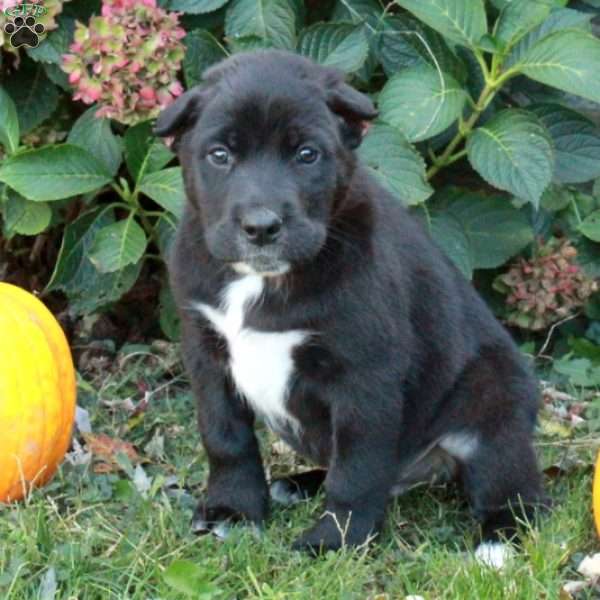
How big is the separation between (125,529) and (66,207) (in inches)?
78.3

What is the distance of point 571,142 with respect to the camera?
199 inches

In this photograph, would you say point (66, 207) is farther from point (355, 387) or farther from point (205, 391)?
point (355, 387)

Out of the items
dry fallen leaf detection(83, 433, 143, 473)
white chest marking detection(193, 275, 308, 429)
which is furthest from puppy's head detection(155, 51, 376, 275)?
dry fallen leaf detection(83, 433, 143, 473)

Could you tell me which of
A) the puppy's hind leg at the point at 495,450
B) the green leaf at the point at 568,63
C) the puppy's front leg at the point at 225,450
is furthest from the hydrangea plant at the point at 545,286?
the puppy's front leg at the point at 225,450

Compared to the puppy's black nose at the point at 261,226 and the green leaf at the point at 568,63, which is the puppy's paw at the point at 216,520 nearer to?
the puppy's black nose at the point at 261,226

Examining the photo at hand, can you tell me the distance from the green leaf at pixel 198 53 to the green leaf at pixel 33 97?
59 cm

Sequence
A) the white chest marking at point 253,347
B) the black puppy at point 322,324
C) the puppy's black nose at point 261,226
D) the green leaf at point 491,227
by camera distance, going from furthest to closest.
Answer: the green leaf at point 491,227 < the white chest marking at point 253,347 < the black puppy at point 322,324 < the puppy's black nose at point 261,226

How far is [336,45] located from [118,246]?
1107 millimetres

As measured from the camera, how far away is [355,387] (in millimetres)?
3486

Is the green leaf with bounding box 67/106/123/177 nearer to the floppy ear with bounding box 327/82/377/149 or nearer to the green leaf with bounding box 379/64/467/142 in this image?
the green leaf with bounding box 379/64/467/142

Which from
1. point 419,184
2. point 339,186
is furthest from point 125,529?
point 419,184

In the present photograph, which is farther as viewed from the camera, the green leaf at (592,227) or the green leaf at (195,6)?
the green leaf at (592,227)

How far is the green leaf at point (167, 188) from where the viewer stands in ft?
15.3

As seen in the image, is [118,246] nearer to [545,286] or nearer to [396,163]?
[396,163]
